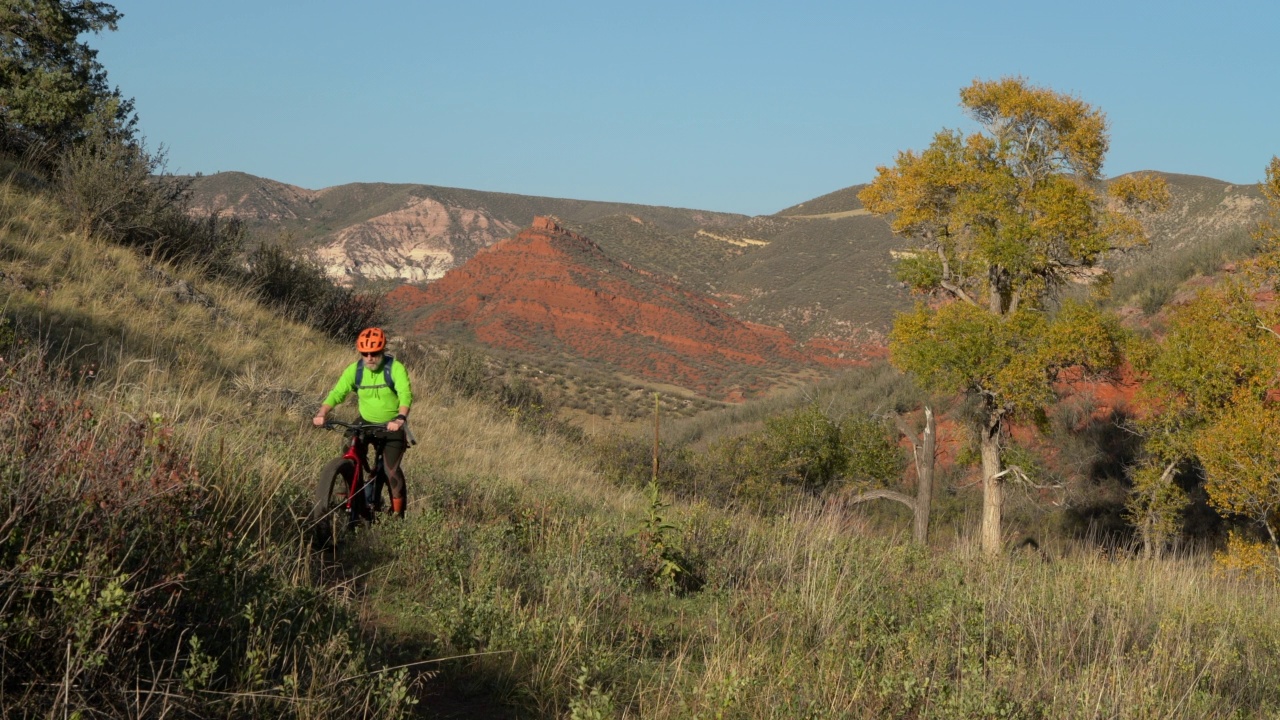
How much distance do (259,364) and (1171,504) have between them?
58.6 feet

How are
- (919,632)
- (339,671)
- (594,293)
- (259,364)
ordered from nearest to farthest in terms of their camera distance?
(339,671) < (919,632) < (259,364) < (594,293)

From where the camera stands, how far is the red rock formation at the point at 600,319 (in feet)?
225

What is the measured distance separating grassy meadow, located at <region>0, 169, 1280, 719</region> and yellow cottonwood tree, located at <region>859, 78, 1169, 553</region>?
8862 millimetres

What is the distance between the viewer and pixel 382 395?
720cm

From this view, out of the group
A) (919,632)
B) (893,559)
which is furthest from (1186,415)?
(919,632)

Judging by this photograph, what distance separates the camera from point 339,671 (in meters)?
3.77

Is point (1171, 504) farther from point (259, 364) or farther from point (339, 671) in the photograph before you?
point (339, 671)

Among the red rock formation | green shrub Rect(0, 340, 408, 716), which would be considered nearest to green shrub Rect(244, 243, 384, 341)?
green shrub Rect(0, 340, 408, 716)

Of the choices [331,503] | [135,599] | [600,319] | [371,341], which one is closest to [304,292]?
[371,341]

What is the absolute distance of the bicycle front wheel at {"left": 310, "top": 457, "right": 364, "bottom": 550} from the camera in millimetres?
5949

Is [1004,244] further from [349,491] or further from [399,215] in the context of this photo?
[399,215]

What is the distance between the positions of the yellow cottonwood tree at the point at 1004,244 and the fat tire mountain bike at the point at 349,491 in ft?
46.6

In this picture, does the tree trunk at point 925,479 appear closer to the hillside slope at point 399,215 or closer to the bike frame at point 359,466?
the bike frame at point 359,466

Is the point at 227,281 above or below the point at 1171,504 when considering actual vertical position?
above
